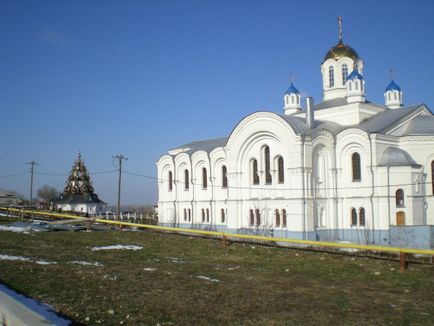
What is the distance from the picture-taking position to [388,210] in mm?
26594

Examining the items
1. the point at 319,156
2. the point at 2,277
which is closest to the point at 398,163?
the point at 319,156

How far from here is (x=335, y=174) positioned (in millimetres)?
29172

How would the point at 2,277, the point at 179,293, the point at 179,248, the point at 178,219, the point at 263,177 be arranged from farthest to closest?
1. the point at 178,219
2. the point at 263,177
3. the point at 179,248
4. the point at 2,277
5. the point at 179,293

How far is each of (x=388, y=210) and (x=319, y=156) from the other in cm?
543

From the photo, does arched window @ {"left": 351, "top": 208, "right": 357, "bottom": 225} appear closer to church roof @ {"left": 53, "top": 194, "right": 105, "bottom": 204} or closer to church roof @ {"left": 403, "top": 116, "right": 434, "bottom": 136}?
church roof @ {"left": 403, "top": 116, "right": 434, "bottom": 136}

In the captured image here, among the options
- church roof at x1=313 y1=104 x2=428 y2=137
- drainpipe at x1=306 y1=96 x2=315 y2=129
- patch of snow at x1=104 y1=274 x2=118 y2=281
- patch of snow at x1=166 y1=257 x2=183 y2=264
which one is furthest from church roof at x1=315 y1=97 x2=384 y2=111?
patch of snow at x1=104 y1=274 x2=118 y2=281

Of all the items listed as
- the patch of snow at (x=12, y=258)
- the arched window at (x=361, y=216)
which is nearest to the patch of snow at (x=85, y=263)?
the patch of snow at (x=12, y=258)

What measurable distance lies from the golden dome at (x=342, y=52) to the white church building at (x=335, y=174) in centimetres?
275

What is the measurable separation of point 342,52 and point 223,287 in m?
31.1

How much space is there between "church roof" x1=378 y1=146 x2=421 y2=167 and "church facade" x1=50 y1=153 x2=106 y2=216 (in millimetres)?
45693

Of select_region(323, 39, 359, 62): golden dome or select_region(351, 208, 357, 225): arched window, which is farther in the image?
select_region(323, 39, 359, 62): golden dome

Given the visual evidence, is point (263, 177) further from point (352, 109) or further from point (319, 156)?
point (352, 109)

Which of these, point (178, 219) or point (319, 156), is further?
point (178, 219)

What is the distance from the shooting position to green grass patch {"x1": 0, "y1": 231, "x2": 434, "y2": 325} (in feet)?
25.8
